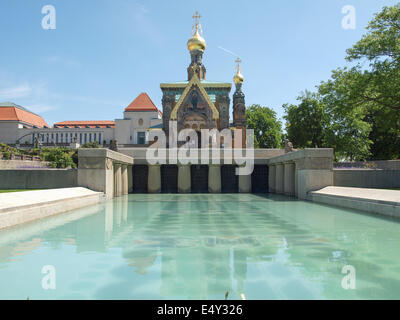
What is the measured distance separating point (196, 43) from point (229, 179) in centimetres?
3802

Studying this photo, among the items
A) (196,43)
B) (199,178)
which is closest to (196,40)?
(196,43)

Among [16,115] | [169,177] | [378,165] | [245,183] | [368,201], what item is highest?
[16,115]

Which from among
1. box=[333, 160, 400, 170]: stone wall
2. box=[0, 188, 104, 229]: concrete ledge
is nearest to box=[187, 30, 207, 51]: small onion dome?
box=[333, 160, 400, 170]: stone wall

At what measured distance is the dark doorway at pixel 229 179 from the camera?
32.8 meters

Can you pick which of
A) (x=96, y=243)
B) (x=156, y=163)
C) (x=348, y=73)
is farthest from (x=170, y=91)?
(x=96, y=243)

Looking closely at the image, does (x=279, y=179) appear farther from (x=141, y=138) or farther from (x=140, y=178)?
(x=141, y=138)

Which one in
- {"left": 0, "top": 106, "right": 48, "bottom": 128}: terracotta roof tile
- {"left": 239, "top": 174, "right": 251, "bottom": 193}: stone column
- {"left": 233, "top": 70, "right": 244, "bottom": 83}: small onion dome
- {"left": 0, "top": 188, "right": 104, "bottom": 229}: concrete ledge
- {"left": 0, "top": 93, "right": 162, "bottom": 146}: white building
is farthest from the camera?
{"left": 0, "top": 106, "right": 48, "bottom": 128}: terracotta roof tile

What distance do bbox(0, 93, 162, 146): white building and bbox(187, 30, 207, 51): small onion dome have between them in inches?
951

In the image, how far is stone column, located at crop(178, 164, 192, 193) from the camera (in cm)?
3034

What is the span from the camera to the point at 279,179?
2839cm

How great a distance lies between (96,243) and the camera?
8547 mm

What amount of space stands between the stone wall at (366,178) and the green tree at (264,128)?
51.4 m

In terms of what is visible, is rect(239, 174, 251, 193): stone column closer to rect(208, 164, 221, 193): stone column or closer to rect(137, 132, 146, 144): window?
rect(208, 164, 221, 193): stone column

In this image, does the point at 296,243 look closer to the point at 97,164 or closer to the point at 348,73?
the point at 97,164
